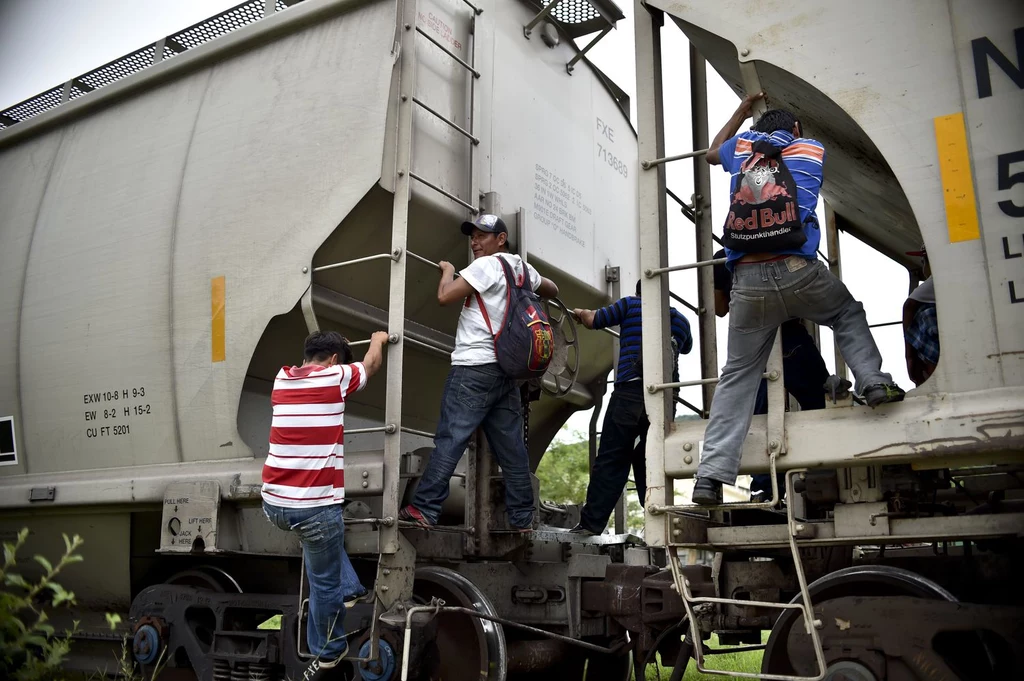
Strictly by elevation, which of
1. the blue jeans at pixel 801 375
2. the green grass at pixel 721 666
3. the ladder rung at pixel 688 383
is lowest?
the green grass at pixel 721 666

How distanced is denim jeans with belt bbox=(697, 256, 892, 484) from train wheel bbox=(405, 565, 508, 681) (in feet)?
4.98

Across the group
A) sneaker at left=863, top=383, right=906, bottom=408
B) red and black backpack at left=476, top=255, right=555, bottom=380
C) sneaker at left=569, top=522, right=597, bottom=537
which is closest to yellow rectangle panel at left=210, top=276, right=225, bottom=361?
red and black backpack at left=476, top=255, right=555, bottom=380

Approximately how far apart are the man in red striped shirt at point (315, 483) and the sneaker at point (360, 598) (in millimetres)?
133

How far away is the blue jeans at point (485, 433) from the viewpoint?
15.8 feet

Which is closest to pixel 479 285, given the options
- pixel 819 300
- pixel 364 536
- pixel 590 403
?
pixel 364 536

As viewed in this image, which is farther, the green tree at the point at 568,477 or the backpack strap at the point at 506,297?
the green tree at the point at 568,477

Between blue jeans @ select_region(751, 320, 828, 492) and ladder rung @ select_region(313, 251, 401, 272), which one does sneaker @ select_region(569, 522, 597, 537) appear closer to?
blue jeans @ select_region(751, 320, 828, 492)

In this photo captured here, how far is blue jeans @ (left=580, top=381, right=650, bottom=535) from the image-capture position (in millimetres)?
5469

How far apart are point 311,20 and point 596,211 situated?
2380 millimetres

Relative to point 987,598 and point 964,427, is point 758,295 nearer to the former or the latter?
point 964,427

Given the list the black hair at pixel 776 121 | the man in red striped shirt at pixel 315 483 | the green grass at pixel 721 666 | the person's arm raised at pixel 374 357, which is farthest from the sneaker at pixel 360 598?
the black hair at pixel 776 121

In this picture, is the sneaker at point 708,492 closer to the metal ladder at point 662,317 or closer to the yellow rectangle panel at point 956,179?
the metal ladder at point 662,317

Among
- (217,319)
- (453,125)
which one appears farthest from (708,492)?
(217,319)

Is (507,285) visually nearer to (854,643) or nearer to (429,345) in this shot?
(429,345)
